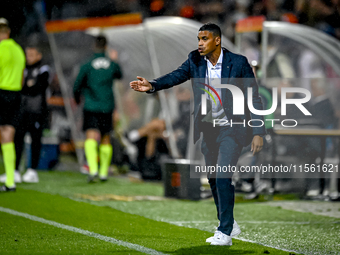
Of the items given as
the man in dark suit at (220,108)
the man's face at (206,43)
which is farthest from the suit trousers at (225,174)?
the man's face at (206,43)

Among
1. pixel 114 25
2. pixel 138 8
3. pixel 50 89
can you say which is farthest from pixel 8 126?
pixel 138 8

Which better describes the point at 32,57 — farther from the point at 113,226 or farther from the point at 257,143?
the point at 257,143

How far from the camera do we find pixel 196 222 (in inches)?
272

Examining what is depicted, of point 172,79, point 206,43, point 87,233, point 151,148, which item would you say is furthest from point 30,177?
point 206,43

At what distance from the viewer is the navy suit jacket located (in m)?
5.29

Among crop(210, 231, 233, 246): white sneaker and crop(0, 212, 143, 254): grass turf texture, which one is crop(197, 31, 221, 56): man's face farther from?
crop(0, 212, 143, 254): grass turf texture

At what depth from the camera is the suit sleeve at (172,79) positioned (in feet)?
17.5

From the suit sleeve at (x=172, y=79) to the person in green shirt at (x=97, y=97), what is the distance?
5.14 metres

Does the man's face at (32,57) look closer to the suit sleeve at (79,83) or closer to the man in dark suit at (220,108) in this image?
the suit sleeve at (79,83)

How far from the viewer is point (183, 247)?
521 centimetres

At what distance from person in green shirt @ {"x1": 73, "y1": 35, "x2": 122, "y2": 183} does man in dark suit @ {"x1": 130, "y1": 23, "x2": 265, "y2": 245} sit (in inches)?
205

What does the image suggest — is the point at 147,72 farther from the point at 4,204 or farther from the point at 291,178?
the point at 4,204

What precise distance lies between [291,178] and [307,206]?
79.2 inches

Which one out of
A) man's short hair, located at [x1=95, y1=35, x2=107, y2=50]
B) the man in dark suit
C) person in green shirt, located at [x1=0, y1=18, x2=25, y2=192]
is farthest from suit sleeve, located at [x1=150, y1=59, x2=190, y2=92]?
man's short hair, located at [x1=95, y1=35, x2=107, y2=50]
